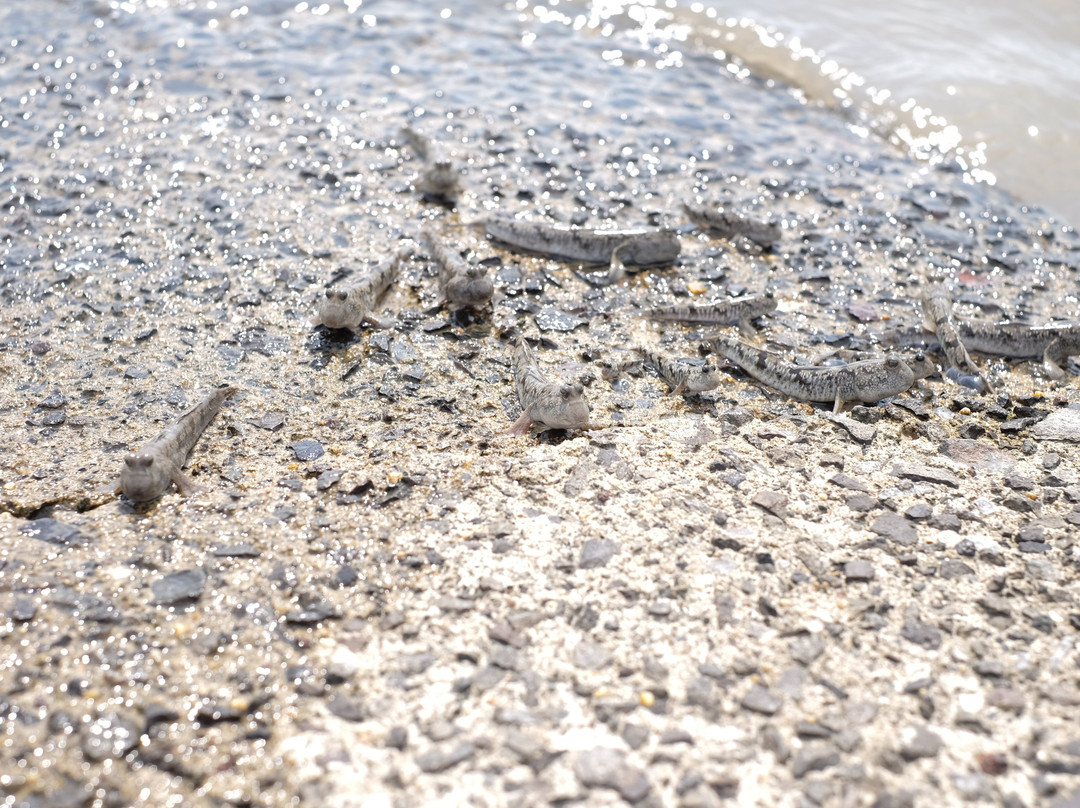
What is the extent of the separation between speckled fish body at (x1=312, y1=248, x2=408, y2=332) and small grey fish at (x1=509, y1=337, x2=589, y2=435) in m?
1.54

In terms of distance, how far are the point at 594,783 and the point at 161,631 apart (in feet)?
6.90

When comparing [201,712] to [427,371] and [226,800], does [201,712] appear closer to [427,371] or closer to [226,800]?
[226,800]

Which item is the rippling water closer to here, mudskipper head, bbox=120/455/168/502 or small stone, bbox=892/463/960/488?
small stone, bbox=892/463/960/488

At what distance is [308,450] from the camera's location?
5230 millimetres

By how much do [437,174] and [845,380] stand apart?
4.48m

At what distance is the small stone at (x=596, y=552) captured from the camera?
14.2ft

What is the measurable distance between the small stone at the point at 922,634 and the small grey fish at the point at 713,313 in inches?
128

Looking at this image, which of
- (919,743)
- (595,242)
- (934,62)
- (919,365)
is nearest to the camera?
(919,743)

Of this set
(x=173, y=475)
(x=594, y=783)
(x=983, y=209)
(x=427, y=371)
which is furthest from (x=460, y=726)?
(x=983, y=209)

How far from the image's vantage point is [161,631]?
3912mm

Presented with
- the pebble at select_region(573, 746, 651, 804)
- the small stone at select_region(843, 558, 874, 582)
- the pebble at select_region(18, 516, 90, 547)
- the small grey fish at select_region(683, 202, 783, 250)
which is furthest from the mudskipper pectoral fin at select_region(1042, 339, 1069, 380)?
the pebble at select_region(18, 516, 90, 547)

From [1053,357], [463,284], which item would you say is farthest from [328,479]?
[1053,357]

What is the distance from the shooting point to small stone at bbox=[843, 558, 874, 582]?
4.27m

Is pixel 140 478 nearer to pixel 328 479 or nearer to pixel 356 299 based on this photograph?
pixel 328 479
